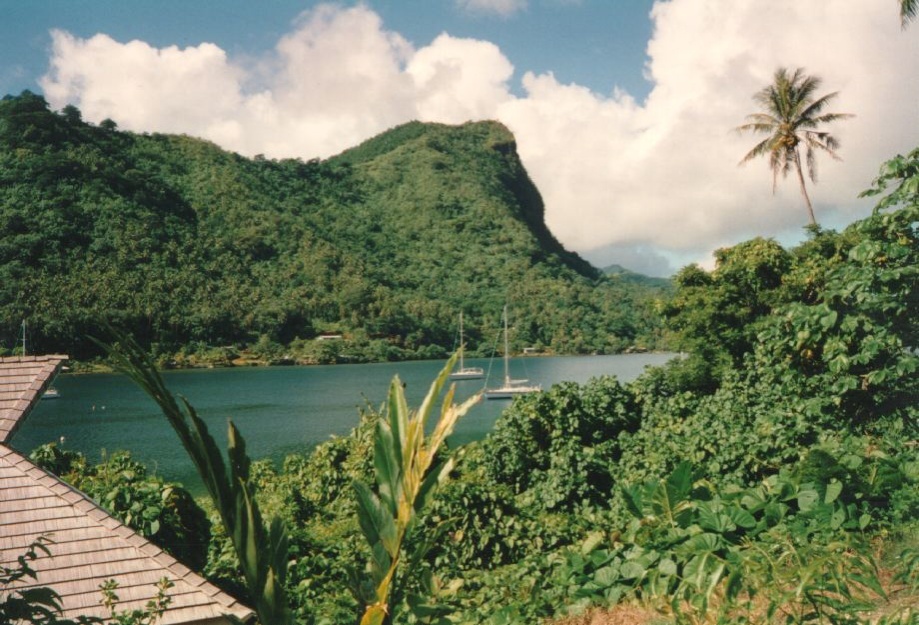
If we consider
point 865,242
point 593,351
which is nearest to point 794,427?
point 865,242

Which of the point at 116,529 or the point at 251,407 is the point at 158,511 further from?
the point at 251,407

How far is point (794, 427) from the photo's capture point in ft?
21.7

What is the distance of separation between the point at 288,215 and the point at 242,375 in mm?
45209

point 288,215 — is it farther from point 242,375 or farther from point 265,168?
point 242,375

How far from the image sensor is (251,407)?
53969 mm

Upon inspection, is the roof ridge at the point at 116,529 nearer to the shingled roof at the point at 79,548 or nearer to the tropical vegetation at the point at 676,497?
the shingled roof at the point at 79,548

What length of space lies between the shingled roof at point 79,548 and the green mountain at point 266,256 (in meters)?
52.0

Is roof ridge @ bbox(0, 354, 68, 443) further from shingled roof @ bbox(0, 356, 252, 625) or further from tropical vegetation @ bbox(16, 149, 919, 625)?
tropical vegetation @ bbox(16, 149, 919, 625)

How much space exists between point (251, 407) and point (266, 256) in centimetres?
5235

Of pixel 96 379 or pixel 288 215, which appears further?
pixel 288 215

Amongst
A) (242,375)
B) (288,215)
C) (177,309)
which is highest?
(288,215)

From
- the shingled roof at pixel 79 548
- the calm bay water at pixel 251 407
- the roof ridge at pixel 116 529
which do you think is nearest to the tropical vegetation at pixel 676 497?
the roof ridge at pixel 116 529

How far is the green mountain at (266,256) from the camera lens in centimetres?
7375

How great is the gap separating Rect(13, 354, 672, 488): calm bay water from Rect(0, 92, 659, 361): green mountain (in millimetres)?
5616
